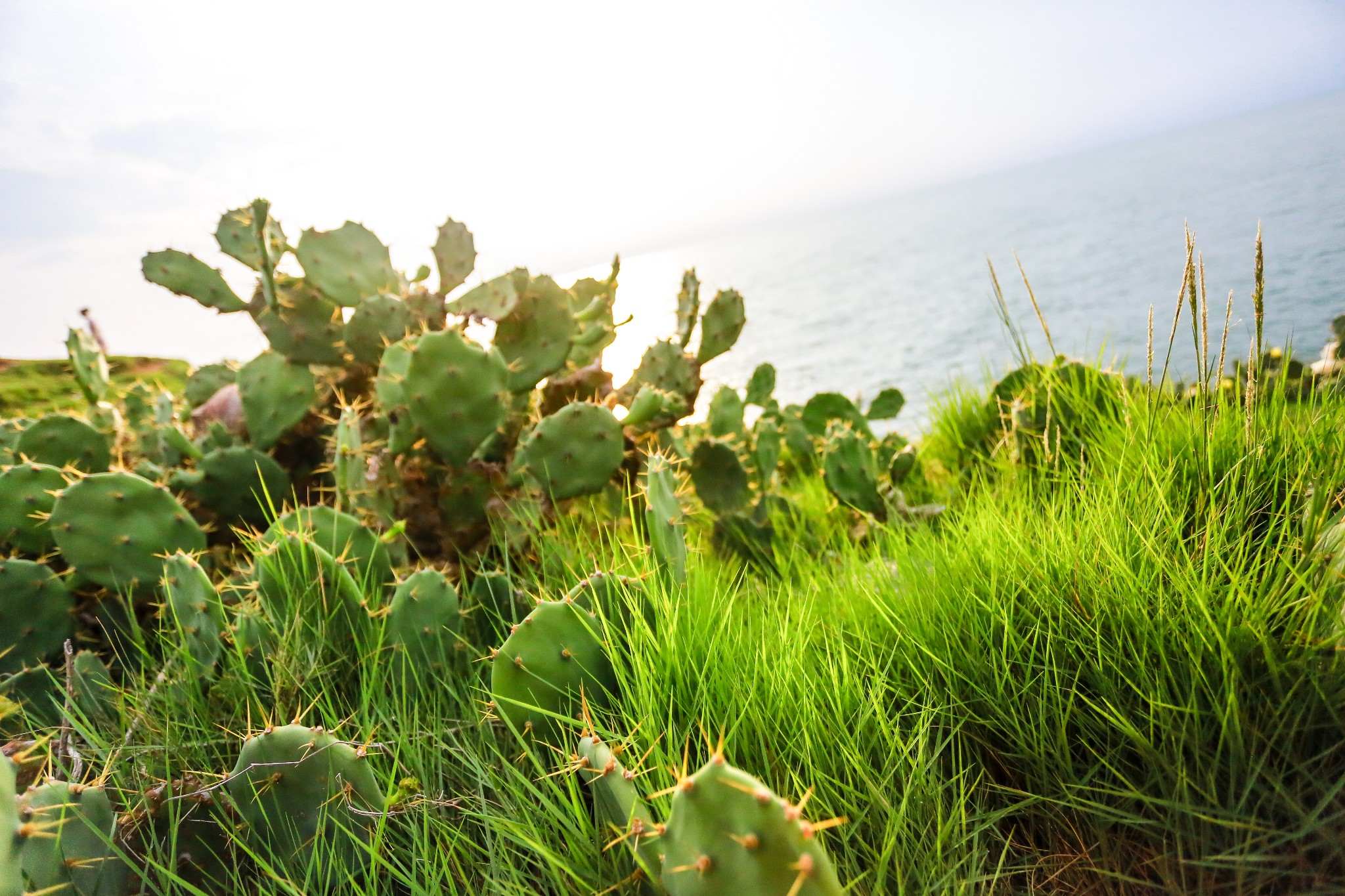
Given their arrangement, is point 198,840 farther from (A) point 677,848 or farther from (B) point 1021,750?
(B) point 1021,750

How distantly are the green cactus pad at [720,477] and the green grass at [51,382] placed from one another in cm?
207

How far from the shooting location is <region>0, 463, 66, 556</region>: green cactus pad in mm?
1485

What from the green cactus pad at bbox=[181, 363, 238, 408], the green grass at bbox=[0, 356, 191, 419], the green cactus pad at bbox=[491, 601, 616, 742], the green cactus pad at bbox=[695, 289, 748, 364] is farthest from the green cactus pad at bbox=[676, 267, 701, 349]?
the green grass at bbox=[0, 356, 191, 419]

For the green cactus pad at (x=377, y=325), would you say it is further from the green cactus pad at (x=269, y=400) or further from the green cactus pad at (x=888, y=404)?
the green cactus pad at (x=888, y=404)

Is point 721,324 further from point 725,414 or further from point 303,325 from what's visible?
point 303,325

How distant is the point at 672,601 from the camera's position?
3.34ft

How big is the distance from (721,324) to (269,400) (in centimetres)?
107

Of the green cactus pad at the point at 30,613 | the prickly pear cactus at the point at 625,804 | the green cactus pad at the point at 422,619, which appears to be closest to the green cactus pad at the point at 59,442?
the green cactus pad at the point at 30,613

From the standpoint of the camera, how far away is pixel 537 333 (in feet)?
5.51

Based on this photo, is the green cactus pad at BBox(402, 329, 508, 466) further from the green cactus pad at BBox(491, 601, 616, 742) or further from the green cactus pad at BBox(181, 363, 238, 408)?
the green cactus pad at BBox(181, 363, 238, 408)

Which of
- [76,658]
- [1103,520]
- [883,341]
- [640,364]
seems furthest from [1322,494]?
[883,341]

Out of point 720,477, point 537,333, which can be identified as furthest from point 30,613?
point 720,477

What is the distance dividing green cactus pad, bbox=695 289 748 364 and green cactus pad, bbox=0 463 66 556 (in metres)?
1.34

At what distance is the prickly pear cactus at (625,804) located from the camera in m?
0.62
